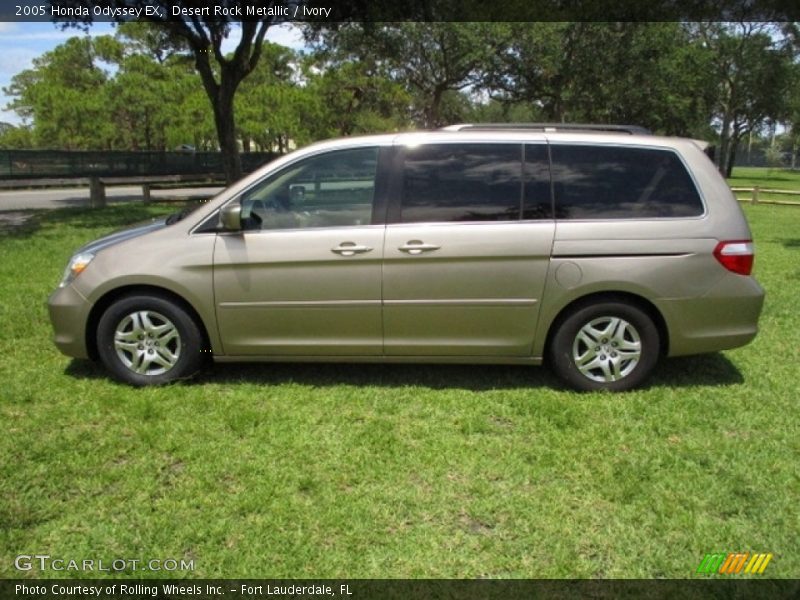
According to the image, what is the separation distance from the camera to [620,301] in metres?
4.14

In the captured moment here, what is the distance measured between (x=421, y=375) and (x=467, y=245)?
1.13 meters

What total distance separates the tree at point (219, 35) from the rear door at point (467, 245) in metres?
12.4

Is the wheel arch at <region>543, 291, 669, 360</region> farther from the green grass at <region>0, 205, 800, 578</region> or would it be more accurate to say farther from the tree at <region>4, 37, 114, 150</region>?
the tree at <region>4, 37, 114, 150</region>

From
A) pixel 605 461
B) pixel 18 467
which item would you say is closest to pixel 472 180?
pixel 605 461

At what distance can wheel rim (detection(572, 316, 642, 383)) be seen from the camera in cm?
416

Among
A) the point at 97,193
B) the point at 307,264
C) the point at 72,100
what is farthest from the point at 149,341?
the point at 72,100

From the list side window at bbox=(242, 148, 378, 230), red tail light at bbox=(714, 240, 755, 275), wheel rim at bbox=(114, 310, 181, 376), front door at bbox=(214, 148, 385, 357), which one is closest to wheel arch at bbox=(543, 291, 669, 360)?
red tail light at bbox=(714, 240, 755, 275)

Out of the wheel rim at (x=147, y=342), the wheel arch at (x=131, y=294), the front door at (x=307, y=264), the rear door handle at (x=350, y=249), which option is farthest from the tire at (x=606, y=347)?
the wheel rim at (x=147, y=342)

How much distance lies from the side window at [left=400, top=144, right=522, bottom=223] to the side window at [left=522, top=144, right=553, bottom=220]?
5 centimetres

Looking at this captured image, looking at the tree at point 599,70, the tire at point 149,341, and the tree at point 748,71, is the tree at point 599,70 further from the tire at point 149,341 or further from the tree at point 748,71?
the tire at point 149,341

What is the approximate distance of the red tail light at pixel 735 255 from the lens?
403 centimetres

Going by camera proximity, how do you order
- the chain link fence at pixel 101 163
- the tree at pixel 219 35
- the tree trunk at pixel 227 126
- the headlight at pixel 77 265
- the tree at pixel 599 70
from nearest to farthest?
the headlight at pixel 77 265
the tree at pixel 219 35
the tree trunk at pixel 227 126
the chain link fence at pixel 101 163
the tree at pixel 599 70

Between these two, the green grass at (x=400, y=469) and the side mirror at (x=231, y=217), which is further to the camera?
the side mirror at (x=231, y=217)

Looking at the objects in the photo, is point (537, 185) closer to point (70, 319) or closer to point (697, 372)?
point (697, 372)
